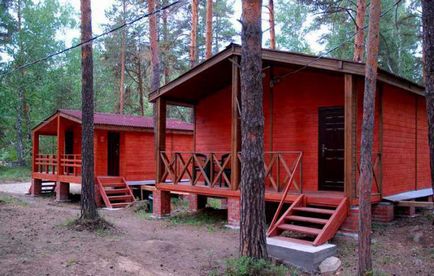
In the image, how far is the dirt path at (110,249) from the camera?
5.44 meters

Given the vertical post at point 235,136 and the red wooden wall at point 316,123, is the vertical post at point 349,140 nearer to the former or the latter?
the red wooden wall at point 316,123

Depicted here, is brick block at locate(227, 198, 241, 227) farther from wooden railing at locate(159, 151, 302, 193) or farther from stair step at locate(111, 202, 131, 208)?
stair step at locate(111, 202, 131, 208)

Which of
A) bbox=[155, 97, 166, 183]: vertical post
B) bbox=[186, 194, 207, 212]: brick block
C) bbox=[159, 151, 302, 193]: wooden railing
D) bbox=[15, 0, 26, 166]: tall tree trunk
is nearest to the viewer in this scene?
bbox=[159, 151, 302, 193]: wooden railing

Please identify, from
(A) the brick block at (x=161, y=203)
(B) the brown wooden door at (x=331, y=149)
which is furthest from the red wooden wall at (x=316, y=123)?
(A) the brick block at (x=161, y=203)

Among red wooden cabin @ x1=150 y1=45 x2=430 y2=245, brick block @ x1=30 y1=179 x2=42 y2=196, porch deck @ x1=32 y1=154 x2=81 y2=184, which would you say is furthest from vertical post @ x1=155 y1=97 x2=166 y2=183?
brick block @ x1=30 y1=179 x2=42 y2=196

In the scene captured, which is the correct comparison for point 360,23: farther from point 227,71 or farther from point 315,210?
point 315,210

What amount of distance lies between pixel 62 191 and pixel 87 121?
8.23m

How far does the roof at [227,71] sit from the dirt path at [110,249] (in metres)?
3.61

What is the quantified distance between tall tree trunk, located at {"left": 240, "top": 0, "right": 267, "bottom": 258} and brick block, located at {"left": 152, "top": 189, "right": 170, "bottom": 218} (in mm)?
5847

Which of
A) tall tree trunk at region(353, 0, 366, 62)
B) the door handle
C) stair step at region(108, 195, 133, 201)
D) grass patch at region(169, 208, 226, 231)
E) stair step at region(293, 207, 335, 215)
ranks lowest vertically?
grass patch at region(169, 208, 226, 231)

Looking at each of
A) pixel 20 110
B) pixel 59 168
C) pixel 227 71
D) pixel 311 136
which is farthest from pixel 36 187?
pixel 311 136

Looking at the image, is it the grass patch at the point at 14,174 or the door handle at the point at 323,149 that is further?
the grass patch at the point at 14,174

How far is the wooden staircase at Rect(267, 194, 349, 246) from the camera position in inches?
259

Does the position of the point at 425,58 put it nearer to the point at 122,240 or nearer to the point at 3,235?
the point at 122,240
